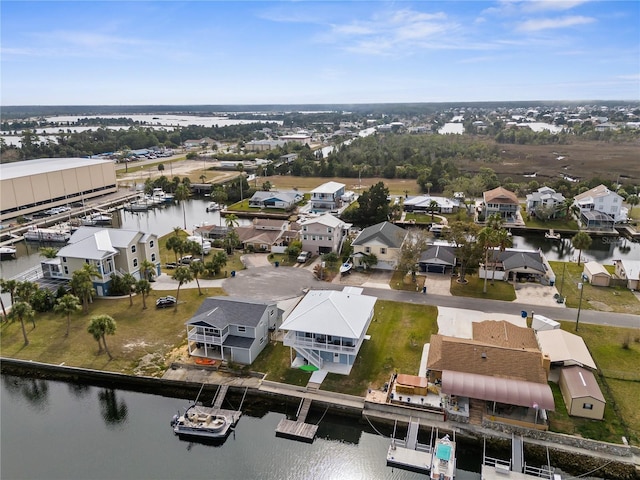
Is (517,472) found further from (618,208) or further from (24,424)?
(618,208)

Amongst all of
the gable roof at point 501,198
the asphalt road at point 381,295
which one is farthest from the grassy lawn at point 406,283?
→ the gable roof at point 501,198

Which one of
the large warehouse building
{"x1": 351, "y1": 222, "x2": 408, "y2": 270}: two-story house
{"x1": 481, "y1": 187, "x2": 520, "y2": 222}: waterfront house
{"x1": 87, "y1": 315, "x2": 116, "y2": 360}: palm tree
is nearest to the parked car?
{"x1": 351, "y1": 222, "x2": 408, "y2": 270}: two-story house

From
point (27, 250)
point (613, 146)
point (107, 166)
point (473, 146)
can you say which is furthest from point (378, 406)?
point (613, 146)

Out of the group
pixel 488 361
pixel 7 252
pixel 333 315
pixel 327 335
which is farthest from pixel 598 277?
pixel 7 252

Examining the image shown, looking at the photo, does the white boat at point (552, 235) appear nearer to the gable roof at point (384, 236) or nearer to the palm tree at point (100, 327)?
the gable roof at point (384, 236)

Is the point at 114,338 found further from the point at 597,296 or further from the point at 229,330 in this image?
the point at 597,296

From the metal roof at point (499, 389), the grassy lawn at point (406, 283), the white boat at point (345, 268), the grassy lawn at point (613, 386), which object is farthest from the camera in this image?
the white boat at point (345, 268)
